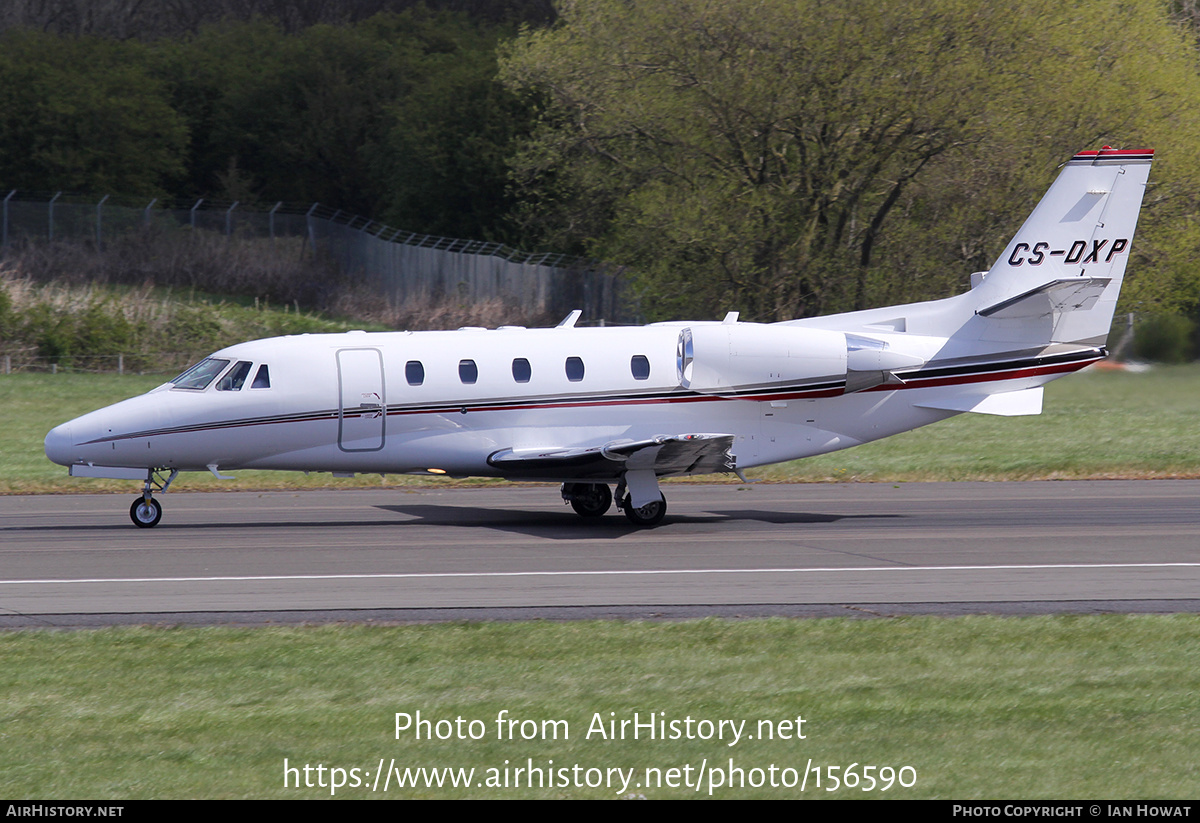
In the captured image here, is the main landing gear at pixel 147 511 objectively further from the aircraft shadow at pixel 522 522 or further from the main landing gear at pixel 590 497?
the main landing gear at pixel 590 497

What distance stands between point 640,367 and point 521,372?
1666 mm

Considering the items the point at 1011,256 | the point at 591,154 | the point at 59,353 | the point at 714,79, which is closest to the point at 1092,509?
the point at 1011,256

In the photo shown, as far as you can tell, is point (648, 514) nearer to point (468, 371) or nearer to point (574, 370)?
point (574, 370)

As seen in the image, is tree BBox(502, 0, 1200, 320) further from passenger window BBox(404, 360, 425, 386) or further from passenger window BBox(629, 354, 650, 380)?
passenger window BBox(404, 360, 425, 386)

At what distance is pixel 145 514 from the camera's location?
61.3 ft

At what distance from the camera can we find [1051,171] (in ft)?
113

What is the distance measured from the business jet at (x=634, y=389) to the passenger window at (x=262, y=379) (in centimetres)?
3

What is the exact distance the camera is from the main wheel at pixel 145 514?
18.7m


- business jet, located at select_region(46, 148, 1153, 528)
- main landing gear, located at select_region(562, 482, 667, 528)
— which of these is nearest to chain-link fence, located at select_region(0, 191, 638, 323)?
main landing gear, located at select_region(562, 482, 667, 528)

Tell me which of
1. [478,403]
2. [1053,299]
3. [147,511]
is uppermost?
[1053,299]

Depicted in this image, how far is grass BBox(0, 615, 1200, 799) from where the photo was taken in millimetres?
7805

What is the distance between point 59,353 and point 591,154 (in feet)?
60.8

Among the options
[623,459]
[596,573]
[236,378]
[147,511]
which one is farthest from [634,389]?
[147,511]

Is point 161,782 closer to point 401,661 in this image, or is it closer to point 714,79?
point 401,661
